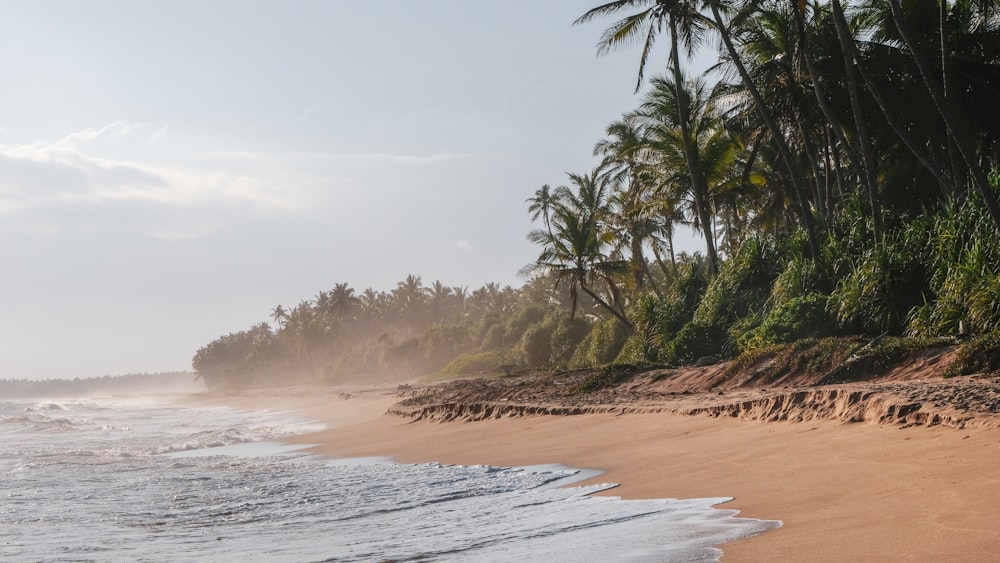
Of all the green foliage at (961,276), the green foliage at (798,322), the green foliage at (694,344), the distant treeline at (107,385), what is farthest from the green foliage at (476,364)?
the distant treeline at (107,385)

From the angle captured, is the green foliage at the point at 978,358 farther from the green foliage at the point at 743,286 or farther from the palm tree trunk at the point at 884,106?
the green foliage at the point at 743,286

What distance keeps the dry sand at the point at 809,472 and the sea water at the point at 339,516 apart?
1.11 feet

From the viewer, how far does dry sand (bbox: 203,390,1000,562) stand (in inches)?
141

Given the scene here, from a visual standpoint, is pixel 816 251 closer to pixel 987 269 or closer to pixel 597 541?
pixel 987 269

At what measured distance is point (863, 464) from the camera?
540 centimetres

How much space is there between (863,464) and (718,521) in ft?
4.97

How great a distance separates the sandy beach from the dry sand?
0.01 m

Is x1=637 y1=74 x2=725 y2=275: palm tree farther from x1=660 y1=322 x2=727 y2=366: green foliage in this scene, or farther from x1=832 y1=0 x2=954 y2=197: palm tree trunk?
x1=832 y1=0 x2=954 y2=197: palm tree trunk

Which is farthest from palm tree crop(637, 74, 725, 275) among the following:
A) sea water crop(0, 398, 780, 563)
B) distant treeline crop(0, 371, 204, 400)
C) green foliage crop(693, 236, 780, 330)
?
distant treeline crop(0, 371, 204, 400)

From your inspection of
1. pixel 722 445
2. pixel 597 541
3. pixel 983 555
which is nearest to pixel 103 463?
pixel 722 445

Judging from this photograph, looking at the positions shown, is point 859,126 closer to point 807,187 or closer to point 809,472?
point 809,472

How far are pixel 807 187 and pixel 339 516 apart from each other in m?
30.0

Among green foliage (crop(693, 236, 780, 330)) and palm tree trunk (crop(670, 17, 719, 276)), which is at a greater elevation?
palm tree trunk (crop(670, 17, 719, 276))

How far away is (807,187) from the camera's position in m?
32.4
